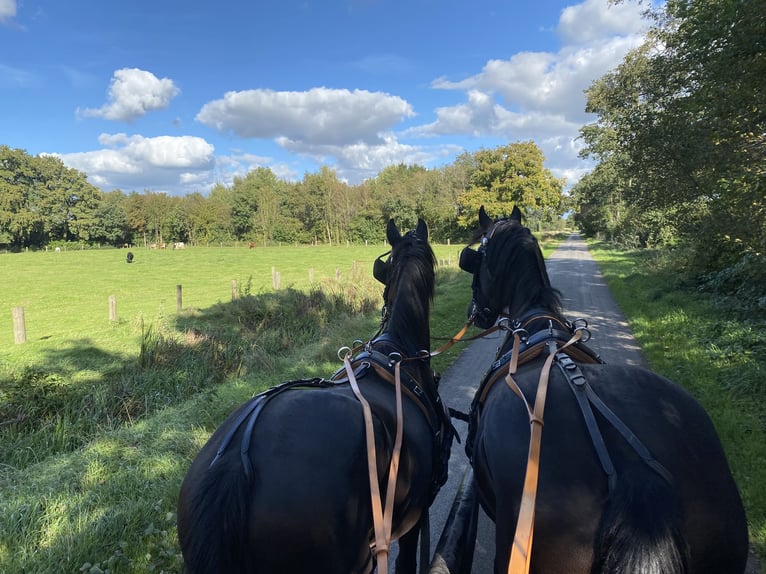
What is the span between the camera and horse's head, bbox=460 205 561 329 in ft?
9.88

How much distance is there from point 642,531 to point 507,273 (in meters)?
1.96

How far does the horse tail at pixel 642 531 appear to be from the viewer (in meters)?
1.43

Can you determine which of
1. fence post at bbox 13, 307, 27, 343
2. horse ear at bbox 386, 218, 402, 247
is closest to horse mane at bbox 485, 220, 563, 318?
horse ear at bbox 386, 218, 402, 247

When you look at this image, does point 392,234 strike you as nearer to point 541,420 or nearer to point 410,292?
point 410,292

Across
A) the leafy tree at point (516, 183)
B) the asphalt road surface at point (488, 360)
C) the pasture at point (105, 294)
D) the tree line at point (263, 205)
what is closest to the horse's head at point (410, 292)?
the asphalt road surface at point (488, 360)

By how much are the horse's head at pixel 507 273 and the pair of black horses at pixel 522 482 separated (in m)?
0.97

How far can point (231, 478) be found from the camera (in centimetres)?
161

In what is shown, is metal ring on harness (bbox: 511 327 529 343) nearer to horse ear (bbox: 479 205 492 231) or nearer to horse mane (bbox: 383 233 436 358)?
horse mane (bbox: 383 233 436 358)

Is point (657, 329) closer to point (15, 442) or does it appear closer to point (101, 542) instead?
point (101, 542)

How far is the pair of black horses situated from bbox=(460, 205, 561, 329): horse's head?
38.2 inches

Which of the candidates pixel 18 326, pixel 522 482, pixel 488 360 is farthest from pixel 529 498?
pixel 18 326

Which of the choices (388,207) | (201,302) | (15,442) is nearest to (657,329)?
(15,442)

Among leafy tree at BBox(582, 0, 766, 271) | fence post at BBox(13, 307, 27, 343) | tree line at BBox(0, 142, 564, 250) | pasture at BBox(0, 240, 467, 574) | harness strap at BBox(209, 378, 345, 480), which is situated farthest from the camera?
tree line at BBox(0, 142, 564, 250)

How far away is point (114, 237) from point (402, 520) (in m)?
86.2
